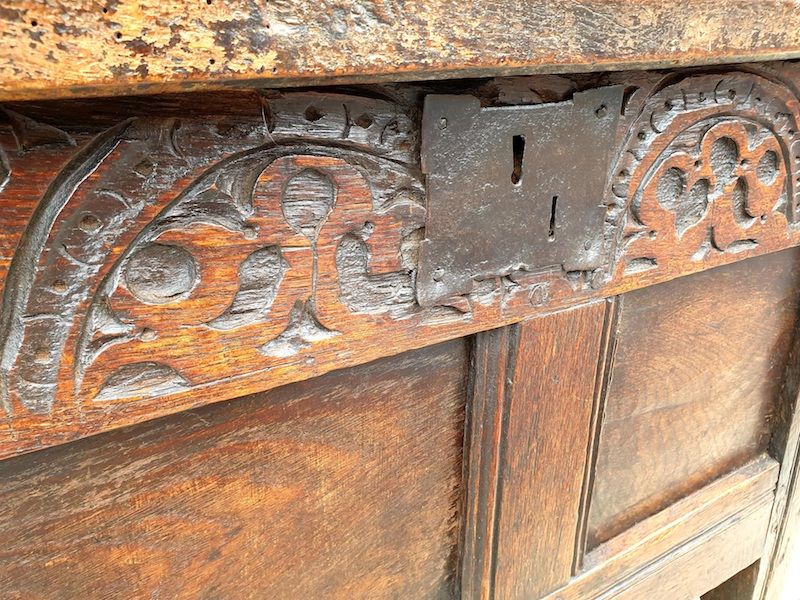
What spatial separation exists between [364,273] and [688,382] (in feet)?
1.62

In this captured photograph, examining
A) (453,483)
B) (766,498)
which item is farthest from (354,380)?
(766,498)

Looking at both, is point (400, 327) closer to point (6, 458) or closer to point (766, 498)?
point (6, 458)

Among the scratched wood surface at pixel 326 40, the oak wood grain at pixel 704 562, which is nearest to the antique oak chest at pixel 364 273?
the scratched wood surface at pixel 326 40

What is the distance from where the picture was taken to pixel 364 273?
42cm

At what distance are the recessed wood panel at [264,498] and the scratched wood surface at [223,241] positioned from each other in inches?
1.8

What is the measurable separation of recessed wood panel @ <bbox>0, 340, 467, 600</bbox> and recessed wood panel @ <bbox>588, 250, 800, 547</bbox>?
0.70 ft

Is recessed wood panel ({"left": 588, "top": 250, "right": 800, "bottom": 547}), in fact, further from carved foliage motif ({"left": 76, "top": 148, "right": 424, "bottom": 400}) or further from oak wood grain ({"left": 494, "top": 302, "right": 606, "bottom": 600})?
carved foliage motif ({"left": 76, "top": 148, "right": 424, "bottom": 400})

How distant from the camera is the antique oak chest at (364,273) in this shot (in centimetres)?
29

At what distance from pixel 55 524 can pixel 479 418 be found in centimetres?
33

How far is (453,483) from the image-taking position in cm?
60

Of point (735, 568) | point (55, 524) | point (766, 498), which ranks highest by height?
point (55, 524)

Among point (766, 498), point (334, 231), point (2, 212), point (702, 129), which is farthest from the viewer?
point (766, 498)

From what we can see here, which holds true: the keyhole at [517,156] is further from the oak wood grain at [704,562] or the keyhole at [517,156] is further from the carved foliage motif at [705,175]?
the oak wood grain at [704,562]

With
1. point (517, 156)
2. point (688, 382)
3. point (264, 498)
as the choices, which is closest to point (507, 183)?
point (517, 156)
